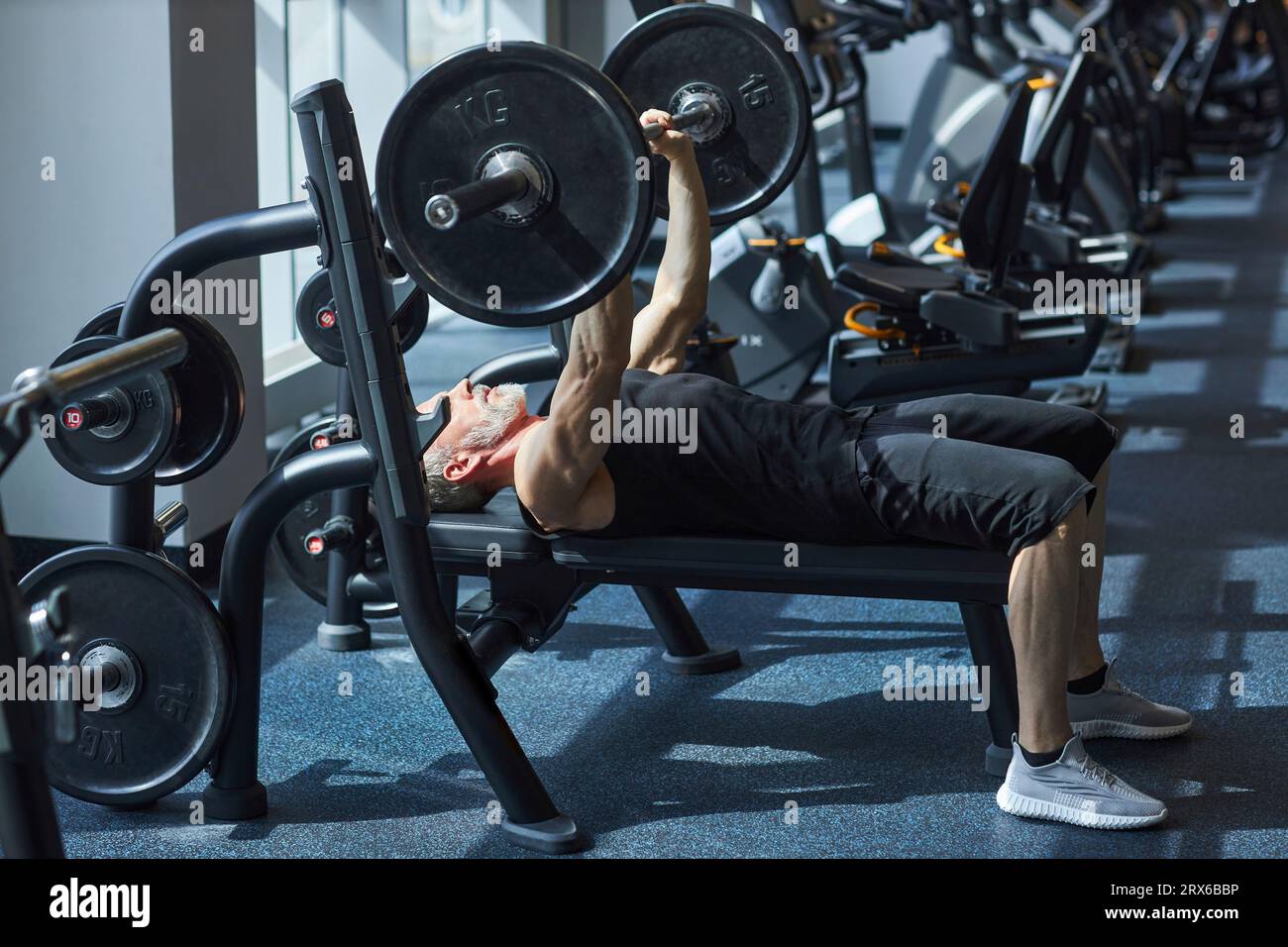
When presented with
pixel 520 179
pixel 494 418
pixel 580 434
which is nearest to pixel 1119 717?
pixel 580 434

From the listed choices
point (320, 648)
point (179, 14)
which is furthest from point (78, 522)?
point (179, 14)

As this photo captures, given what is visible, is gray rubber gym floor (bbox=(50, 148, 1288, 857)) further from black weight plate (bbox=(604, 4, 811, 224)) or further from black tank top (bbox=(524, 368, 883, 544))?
black weight plate (bbox=(604, 4, 811, 224))

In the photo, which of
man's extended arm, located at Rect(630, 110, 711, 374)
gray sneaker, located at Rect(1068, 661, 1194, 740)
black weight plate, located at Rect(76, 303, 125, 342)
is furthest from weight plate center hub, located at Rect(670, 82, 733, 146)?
gray sneaker, located at Rect(1068, 661, 1194, 740)

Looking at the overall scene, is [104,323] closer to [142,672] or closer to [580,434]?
[142,672]

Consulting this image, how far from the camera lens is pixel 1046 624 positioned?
2219 mm

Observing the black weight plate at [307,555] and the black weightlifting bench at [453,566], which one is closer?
the black weightlifting bench at [453,566]

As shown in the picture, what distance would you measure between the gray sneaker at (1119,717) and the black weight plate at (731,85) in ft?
3.60

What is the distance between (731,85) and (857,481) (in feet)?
3.00

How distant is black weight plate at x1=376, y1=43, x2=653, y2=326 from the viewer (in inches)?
75.0

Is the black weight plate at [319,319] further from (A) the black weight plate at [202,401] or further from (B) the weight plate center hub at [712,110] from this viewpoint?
(B) the weight plate center hub at [712,110]

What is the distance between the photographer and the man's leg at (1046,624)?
2.20 meters

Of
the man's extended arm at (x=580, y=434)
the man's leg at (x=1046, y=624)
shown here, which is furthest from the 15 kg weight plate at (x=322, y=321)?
the man's leg at (x=1046, y=624)

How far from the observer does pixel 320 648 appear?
3.03m
